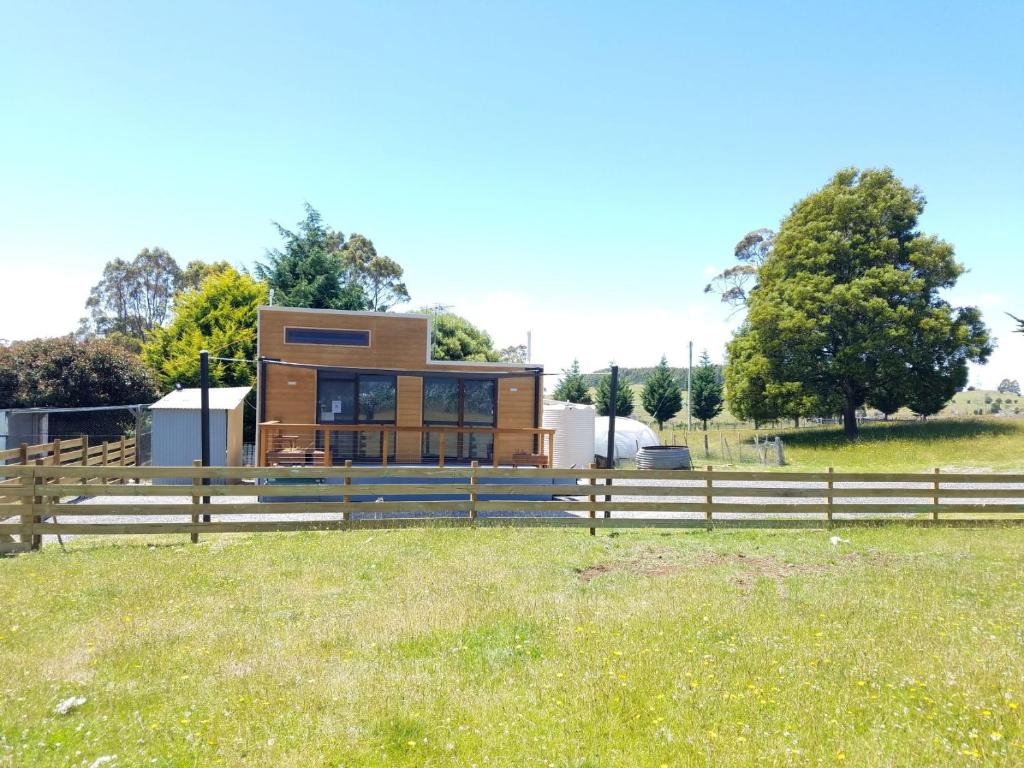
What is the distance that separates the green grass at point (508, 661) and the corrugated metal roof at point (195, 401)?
Answer: 968cm

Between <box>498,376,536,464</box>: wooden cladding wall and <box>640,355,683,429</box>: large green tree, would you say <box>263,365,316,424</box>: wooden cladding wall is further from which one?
<box>640,355,683,429</box>: large green tree

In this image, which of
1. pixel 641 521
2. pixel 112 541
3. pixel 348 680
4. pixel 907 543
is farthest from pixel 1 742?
pixel 907 543

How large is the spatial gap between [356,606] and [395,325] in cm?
1255

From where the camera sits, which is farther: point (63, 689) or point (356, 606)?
Answer: point (356, 606)

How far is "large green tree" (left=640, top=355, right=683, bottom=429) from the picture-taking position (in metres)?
49.5

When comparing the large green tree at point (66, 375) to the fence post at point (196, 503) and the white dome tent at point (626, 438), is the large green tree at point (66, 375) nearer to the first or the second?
the fence post at point (196, 503)

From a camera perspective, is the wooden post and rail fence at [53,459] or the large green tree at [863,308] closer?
the wooden post and rail fence at [53,459]

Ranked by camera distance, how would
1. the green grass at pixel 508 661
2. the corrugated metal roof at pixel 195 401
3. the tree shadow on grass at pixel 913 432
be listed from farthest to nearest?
the tree shadow on grass at pixel 913 432 → the corrugated metal roof at pixel 195 401 → the green grass at pixel 508 661

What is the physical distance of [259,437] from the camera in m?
15.3

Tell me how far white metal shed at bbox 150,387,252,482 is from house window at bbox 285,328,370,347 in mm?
2604

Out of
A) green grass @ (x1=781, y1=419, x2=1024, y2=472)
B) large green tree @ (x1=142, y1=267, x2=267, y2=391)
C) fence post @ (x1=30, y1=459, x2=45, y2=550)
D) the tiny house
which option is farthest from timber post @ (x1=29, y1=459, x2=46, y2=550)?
green grass @ (x1=781, y1=419, x2=1024, y2=472)

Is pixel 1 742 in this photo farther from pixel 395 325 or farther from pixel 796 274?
pixel 796 274

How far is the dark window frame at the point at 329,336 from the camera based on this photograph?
57.5 feet

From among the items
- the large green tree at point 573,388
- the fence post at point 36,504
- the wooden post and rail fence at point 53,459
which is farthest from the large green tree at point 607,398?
the fence post at point 36,504
